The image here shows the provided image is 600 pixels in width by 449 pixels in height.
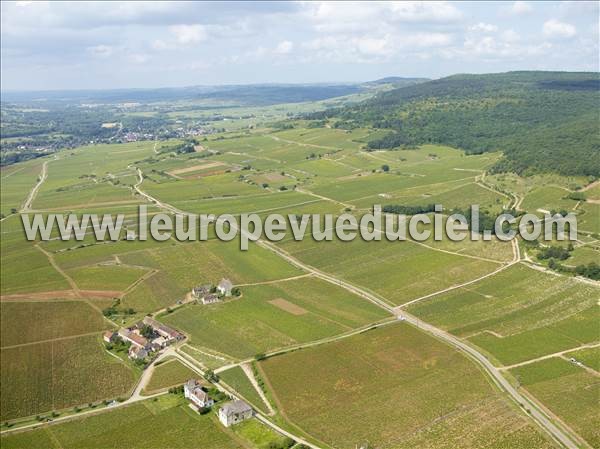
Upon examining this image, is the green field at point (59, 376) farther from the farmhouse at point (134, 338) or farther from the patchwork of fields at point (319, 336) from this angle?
the farmhouse at point (134, 338)

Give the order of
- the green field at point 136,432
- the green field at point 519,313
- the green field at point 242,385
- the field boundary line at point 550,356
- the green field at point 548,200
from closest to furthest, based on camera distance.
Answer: the green field at point 136,432
the green field at point 242,385
the field boundary line at point 550,356
the green field at point 519,313
the green field at point 548,200

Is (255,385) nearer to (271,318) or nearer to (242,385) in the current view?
(242,385)

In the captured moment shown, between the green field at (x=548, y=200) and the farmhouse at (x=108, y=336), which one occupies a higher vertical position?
the green field at (x=548, y=200)

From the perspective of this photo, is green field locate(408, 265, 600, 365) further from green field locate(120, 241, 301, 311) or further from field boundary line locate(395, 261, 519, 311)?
green field locate(120, 241, 301, 311)

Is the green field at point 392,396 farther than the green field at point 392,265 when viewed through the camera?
No

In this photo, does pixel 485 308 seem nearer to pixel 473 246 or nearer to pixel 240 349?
pixel 473 246

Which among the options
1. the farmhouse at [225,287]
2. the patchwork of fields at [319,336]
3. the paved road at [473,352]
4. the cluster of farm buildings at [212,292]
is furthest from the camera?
the farmhouse at [225,287]

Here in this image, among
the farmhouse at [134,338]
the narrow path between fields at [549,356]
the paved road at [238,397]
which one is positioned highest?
the farmhouse at [134,338]

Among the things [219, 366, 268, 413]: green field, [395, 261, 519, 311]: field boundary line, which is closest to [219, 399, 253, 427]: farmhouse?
[219, 366, 268, 413]: green field

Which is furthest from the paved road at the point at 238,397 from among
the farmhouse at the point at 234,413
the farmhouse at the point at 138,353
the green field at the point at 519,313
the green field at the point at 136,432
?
the green field at the point at 519,313
